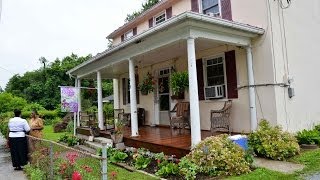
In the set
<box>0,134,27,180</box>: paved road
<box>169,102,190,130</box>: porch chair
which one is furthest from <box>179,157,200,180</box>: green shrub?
<box>0,134,27,180</box>: paved road

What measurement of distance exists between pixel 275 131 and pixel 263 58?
2.27 metres

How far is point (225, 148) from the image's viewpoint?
22.8 feet

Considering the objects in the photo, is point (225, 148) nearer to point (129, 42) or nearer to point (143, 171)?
point (143, 171)

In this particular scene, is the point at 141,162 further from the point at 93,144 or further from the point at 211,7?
the point at 211,7

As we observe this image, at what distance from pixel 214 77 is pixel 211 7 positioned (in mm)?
2758

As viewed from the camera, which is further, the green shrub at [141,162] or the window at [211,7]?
the window at [211,7]

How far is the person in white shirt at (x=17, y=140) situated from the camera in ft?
30.5

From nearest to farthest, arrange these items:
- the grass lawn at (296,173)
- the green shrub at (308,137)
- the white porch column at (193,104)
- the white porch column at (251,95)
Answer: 1. the grass lawn at (296,173)
2. the white porch column at (193,104)
3. the green shrub at (308,137)
4. the white porch column at (251,95)

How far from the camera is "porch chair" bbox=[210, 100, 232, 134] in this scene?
892cm

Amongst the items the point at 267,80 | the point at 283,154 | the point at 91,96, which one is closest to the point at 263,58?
the point at 267,80

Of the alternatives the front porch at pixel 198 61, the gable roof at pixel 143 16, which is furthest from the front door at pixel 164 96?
the gable roof at pixel 143 16

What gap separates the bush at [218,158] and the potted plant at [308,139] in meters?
2.76

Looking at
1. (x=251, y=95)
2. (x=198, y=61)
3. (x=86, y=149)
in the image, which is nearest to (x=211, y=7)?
(x=198, y=61)

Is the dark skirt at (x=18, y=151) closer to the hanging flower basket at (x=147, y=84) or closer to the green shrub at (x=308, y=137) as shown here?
the hanging flower basket at (x=147, y=84)
